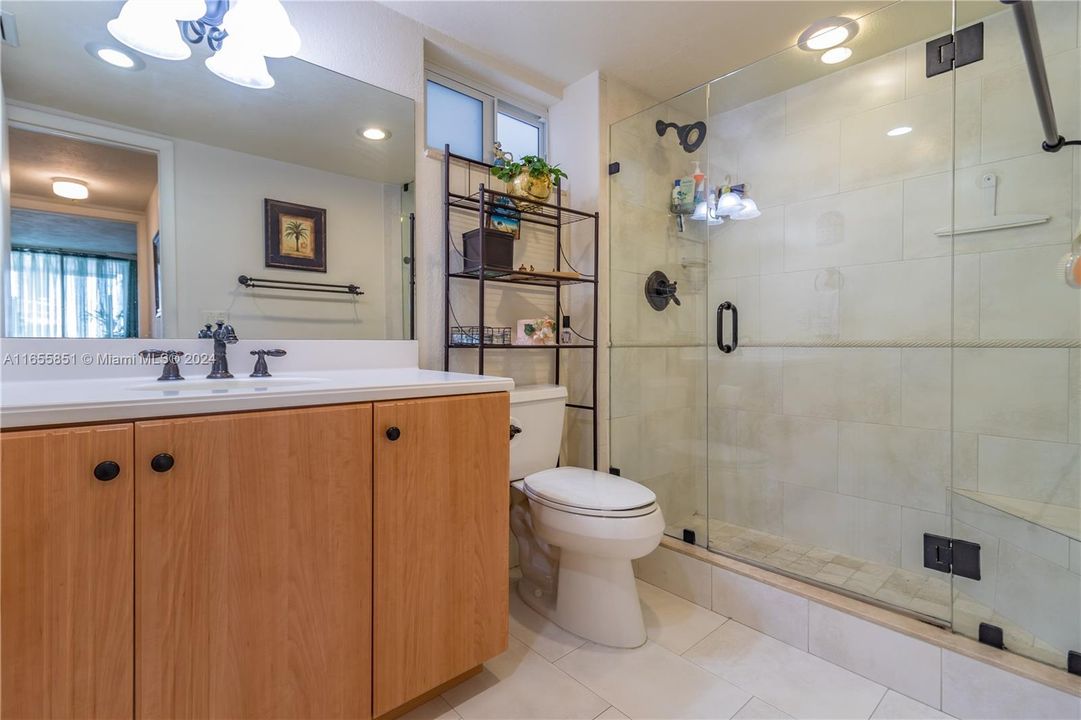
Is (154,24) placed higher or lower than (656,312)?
higher

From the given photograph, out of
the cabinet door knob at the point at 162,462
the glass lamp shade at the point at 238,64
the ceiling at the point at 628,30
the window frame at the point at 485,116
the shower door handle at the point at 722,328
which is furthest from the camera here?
the shower door handle at the point at 722,328

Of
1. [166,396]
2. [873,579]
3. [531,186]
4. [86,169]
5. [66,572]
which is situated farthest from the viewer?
[531,186]

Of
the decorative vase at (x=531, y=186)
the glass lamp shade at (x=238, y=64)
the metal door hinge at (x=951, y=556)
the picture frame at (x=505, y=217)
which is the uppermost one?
the glass lamp shade at (x=238, y=64)

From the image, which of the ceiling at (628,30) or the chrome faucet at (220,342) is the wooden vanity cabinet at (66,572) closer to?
the chrome faucet at (220,342)

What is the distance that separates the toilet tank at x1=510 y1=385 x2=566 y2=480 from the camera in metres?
1.82

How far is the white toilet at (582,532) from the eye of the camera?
1.50 meters

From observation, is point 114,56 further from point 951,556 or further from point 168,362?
point 951,556

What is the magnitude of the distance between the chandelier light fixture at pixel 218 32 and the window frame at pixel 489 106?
573 millimetres

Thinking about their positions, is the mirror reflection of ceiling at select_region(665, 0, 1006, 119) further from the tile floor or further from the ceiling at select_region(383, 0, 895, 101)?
the tile floor

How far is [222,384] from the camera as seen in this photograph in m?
1.29

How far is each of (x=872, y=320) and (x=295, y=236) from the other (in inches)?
88.3

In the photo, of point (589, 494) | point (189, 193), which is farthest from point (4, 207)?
point (589, 494)

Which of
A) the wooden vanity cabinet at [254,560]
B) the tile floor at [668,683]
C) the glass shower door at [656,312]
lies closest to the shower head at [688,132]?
the glass shower door at [656,312]

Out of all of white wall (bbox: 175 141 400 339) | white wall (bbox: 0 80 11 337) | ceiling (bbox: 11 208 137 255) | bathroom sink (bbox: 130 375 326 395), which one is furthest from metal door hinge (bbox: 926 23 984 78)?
white wall (bbox: 0 80 11 337)
